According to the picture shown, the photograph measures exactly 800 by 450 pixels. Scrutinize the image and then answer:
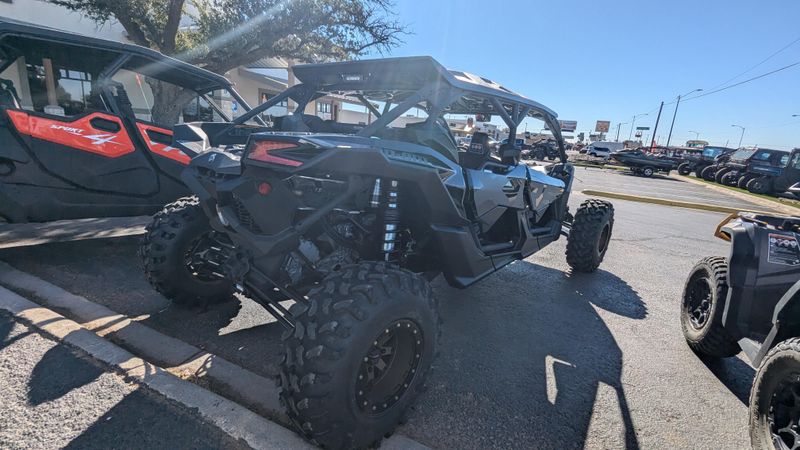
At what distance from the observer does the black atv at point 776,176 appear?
1781 centimetres

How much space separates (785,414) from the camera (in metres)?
2.11

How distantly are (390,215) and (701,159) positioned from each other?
31655 millimetres

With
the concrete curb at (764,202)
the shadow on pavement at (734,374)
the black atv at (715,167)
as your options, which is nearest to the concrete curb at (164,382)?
the shadow on pavement at (734,374)

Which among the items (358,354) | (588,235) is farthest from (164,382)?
(588,235)

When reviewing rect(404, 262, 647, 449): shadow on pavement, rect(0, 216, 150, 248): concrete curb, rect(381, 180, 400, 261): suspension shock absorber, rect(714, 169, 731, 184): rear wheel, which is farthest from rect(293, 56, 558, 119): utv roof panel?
rect(714, 169, 731, 184): rear wheel

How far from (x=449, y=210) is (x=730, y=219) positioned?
2.27 m

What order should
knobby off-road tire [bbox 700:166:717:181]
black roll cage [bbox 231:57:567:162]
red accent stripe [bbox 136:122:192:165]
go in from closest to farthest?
black roll cage [bbox 231:57:567:162] → red accent stripe [bbox 136:122:192:165] → knobby off-road tire [bbox 700:166:717:181]

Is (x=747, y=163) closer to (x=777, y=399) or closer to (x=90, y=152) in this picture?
(x=777, y=399)

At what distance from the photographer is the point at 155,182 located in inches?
184

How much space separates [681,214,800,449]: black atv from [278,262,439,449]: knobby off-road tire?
1.75 meters

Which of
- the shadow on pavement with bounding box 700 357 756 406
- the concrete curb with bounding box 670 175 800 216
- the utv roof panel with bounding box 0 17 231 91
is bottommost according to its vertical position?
the shadow on pavement with bounding box 700 357 756 406

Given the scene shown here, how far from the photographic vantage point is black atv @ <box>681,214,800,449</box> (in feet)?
6.92

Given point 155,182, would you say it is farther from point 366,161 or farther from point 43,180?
point 366,161

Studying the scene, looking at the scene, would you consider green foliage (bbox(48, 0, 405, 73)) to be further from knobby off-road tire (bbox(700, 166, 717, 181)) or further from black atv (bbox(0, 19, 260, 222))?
knobby off-road tire (bbox(700, 166, 717, 181))
